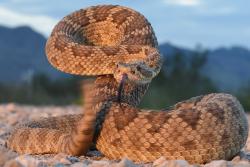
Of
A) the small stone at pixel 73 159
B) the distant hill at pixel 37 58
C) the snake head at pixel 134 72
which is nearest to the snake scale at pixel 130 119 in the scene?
the snake head at pixel 134 72

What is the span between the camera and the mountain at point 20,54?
110 metres

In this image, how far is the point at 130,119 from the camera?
24.2 ft

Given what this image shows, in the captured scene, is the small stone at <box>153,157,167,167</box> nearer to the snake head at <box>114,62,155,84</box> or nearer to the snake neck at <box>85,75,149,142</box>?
the snake neck at <box>85,75,149,142</box>

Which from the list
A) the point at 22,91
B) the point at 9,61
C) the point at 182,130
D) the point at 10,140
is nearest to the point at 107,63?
the point at 10,140

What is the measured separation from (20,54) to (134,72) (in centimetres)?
11798

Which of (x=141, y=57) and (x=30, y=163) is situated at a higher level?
(x=141, y=57)

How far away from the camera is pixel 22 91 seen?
128 ft

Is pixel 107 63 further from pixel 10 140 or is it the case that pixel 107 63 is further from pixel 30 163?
pixel 30 163

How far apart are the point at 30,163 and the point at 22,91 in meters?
33.8

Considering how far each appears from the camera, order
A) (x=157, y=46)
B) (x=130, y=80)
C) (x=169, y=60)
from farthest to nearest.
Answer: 1. (x=169, y=60)
2. (x=157, y=46)
3. (x=130, y=80)

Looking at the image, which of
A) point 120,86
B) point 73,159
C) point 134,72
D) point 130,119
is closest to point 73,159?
point 73,159

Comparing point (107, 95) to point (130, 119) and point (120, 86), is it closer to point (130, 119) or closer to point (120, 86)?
point (120, 86)

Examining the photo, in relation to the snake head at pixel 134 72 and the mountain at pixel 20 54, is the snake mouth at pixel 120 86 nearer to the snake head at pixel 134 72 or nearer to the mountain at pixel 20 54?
the snake head at pixel 134 72

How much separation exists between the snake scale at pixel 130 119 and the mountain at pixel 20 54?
8334 centimetres
